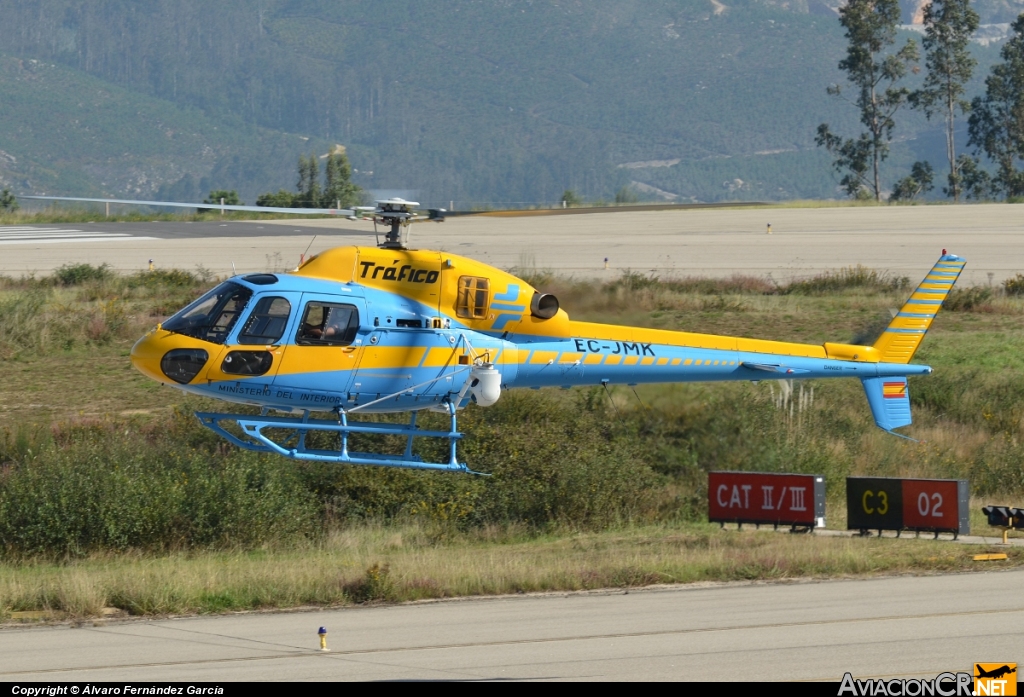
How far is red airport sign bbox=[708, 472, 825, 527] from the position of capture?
2489 cm

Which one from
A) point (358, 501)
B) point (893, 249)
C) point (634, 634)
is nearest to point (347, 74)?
point (893, 249)

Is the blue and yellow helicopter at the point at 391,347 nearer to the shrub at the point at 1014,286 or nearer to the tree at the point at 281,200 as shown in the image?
the shrub at the point at 1014,286

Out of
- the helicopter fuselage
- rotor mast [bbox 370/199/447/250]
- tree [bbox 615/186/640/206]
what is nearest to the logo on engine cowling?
the helicopter fuselage

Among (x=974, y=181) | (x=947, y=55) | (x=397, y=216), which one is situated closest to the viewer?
(x=397, y=216)

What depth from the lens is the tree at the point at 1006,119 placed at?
10050 centimetres

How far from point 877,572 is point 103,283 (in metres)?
29.2

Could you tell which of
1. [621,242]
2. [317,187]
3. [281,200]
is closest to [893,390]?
[621,242]

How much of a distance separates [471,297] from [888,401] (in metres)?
7.37

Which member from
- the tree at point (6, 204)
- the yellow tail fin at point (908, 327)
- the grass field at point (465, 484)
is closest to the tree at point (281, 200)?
the tree at point (6, 204)

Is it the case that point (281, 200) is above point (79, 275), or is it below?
above

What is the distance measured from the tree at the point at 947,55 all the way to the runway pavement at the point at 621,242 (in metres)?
28.2

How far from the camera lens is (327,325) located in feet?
61.1

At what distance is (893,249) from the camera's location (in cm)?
5359

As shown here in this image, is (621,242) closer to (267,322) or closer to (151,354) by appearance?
(267,322)
